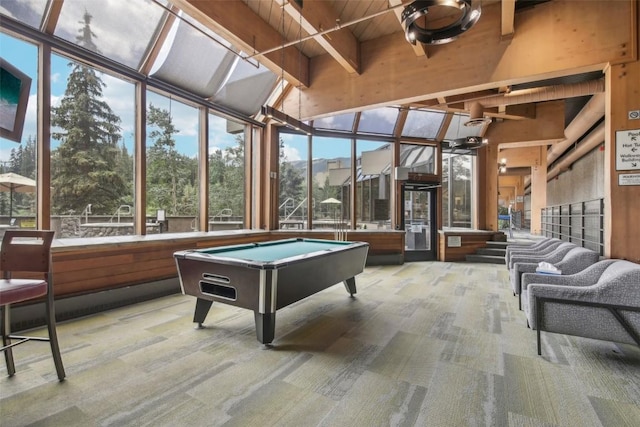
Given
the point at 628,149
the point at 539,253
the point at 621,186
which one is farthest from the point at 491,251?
the point at 628,149

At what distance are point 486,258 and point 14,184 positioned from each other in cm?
896

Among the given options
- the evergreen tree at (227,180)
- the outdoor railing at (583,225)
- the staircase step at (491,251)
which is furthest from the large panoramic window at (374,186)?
the outdoor railing at (583,225)

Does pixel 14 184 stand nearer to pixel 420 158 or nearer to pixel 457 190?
pixel 420 158

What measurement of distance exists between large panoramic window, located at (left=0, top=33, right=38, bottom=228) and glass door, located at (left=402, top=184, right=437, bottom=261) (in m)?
7.39

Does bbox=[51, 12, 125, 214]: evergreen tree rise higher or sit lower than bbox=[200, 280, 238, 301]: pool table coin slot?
higher

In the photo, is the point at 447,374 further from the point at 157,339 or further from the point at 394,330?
the point at 157,339

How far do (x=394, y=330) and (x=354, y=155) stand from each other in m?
5.32

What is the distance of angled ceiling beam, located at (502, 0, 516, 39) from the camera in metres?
3.80

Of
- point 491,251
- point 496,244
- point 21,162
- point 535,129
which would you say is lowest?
point 491,251

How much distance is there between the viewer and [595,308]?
252 cm

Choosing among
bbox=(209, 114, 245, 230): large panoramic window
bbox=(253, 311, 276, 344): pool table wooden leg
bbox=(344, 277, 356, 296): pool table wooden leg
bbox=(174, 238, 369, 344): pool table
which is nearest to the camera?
bbox=(174, 238, 369, 344): pool table

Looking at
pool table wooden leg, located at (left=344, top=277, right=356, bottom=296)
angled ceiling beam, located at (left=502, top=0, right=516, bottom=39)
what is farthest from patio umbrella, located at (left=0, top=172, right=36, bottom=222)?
angled ceiling beam, located at (left=502, top=0, right=516, bottom=39)

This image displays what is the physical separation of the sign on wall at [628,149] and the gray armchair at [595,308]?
4.97ft

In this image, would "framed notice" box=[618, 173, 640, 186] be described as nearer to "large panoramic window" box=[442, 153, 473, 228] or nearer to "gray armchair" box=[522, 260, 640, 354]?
"gray armchair" box=[522, 260, 640, 354]
